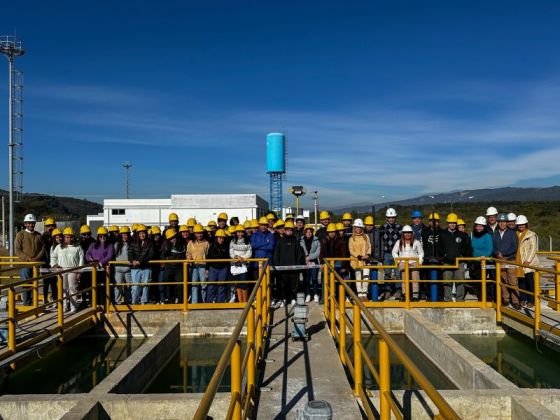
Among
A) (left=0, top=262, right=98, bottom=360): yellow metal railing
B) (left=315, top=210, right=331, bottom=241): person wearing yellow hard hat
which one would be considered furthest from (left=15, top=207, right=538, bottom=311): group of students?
(left=0, top=262, right=98, bottom=360): yellow metal railing

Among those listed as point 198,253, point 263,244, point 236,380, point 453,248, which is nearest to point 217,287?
point 198,253

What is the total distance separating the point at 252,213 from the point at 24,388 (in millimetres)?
21458

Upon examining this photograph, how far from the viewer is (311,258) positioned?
10.2 meters

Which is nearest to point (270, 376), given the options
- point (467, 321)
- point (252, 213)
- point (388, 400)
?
point (388, 400)

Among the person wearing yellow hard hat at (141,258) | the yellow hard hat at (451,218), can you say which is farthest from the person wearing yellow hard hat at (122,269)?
the yellow hard hat at (451,218)

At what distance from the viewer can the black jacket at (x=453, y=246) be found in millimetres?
9773

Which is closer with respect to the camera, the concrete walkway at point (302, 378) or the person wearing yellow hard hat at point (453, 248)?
the concrete walkway at point (302, 378)

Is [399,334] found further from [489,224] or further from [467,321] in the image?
[489,224]

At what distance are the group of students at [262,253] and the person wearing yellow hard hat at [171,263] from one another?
0.07 ft

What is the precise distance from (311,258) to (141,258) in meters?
3.43

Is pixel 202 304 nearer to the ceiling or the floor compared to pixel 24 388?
nearer to the ceiling

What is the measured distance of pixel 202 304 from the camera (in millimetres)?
9641

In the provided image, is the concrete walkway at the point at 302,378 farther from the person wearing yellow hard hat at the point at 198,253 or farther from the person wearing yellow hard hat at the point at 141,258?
the person wearing yellow hard hat at the point at 141,258

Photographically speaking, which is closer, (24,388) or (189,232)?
(24,388)
